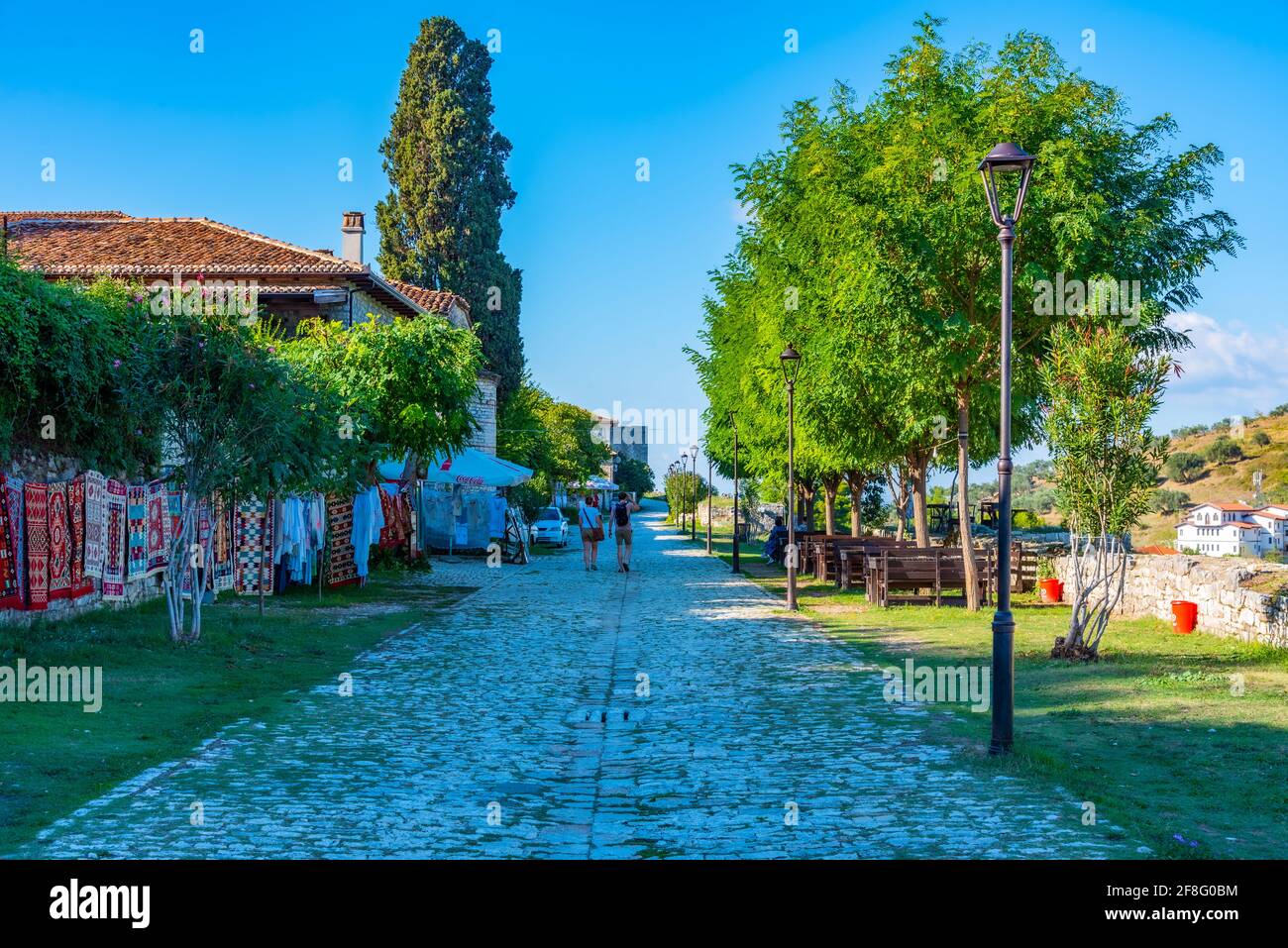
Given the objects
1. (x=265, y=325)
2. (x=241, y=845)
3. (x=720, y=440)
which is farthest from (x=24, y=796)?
(x=720, y=440)

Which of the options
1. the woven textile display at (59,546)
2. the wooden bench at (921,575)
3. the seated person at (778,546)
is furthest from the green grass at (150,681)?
the seated person at (778,546)

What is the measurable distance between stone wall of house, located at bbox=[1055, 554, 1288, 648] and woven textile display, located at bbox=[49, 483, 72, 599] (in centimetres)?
1489

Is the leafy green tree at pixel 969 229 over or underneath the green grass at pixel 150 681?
over

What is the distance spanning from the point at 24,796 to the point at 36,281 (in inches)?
331

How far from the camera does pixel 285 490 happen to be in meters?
16.1

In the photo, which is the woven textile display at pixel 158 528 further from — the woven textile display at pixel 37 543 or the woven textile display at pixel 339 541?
the woven textile display at pixel 339 541

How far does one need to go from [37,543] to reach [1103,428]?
12608 mm

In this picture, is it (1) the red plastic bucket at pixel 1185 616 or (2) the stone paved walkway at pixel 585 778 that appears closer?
(2) the stone paved walkway at pixel 585 778

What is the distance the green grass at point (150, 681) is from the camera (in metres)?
7.73

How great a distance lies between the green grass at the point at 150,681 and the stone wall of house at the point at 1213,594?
11.1 metres

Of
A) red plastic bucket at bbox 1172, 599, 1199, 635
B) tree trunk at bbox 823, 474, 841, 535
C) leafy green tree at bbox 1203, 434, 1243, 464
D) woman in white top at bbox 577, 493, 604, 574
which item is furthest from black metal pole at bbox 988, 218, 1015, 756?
leafy green tree at bbox 1203, 434, 1243, 464

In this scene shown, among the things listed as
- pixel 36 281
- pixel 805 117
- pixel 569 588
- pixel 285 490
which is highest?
pixel 805 117

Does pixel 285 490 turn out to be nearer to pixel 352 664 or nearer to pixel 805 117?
pixel 352 664

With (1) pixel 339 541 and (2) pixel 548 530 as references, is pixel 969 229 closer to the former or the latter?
(1) pixel 339 541
